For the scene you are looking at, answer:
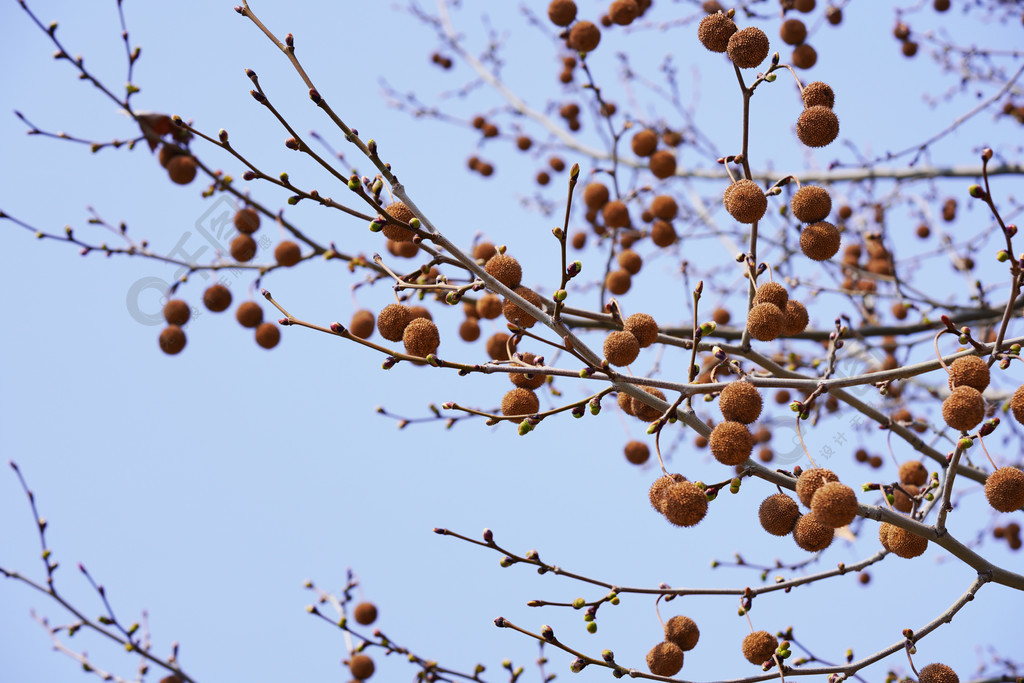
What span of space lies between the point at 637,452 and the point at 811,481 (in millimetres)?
1652

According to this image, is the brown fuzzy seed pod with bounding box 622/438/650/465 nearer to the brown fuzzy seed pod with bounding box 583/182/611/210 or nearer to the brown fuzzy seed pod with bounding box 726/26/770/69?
the brown fuzzy seed pod with bounding box 583/182/611/210

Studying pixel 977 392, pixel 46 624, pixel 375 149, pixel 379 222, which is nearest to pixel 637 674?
pixel 977 392

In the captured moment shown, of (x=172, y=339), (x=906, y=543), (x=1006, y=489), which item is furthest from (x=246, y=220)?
(x=1006, y=489)

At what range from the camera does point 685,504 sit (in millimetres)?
1926

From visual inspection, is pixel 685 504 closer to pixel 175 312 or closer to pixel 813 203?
pixel 813 203

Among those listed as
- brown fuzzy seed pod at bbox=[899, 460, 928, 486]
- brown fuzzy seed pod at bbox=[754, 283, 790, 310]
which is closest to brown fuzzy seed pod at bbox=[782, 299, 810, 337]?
brown fuzzy seed pod at bbox=[754, 283, 790, 310]

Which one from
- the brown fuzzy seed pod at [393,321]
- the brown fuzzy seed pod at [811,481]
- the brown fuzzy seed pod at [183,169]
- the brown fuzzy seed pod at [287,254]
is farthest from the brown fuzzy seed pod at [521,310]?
the brown fuzzy seed pod at [183,169]

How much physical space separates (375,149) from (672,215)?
2719mm

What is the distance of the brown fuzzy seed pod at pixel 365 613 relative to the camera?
4379 millimetres

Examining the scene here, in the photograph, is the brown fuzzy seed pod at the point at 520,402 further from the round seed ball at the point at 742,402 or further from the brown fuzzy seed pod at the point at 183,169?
the brown fuzzy seed pod at the point at 183,169

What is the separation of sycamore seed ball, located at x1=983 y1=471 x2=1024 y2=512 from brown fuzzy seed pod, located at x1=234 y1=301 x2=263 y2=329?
138 inches

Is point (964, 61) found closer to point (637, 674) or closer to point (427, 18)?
point (427, 18)

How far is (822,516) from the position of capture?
6.23ft

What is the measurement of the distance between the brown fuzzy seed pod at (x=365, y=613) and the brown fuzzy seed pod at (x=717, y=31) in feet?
11.8
